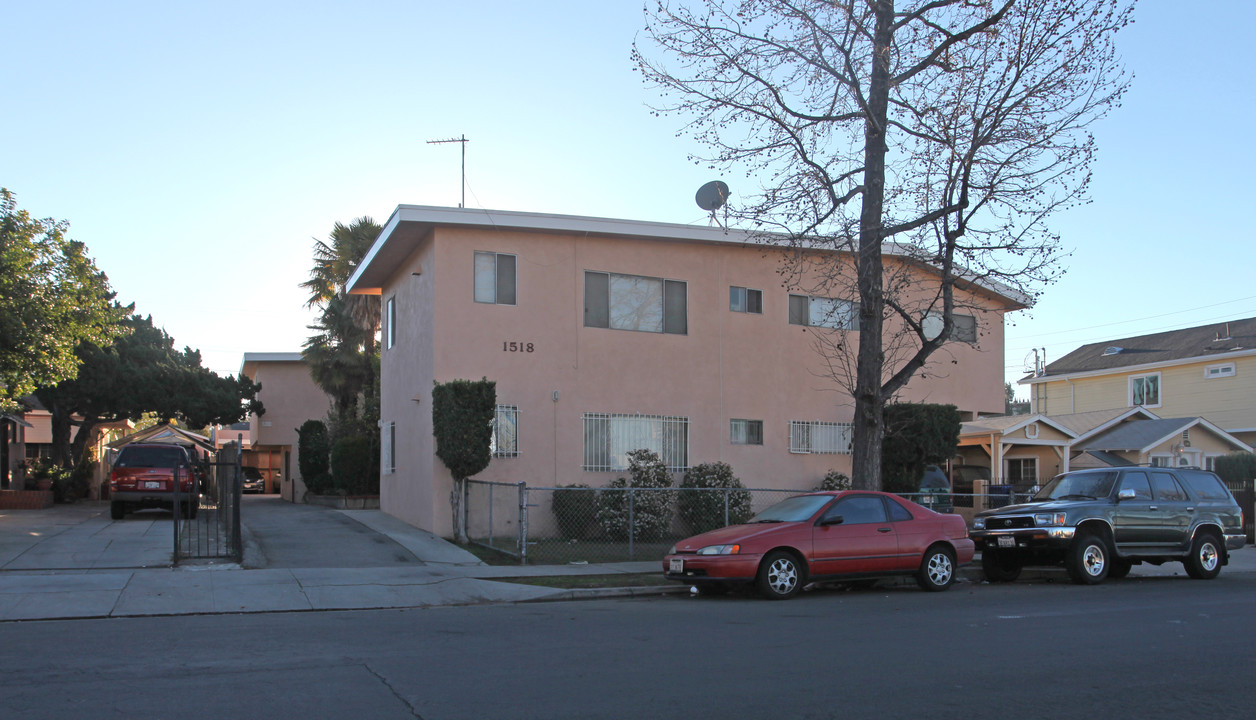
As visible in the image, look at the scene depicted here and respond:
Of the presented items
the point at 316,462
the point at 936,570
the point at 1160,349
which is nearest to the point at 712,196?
the point at 936,570

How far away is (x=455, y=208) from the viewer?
18234 millimetres

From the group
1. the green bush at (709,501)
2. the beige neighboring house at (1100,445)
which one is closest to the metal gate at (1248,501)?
the beige neighboring house at (1100,445)

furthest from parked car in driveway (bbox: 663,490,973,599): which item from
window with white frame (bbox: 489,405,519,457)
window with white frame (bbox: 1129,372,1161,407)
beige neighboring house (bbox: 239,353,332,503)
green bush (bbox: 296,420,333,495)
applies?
window with white frame (bbox: 1129,372,1161,407)

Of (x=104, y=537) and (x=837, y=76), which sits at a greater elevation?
(x=837, y=76)

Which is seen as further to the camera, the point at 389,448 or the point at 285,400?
the point at 285,400

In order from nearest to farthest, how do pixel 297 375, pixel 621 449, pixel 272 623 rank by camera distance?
pixel 272 623 < pixel 621 449 < pixel 297 375

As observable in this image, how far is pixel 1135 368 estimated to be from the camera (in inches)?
1548

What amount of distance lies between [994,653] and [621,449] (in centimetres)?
1172

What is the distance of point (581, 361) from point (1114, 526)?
9764 mm

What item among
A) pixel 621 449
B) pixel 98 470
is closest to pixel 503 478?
pixel 621 449

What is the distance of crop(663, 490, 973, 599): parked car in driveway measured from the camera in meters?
12.3

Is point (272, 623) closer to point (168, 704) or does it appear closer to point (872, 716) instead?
point (168, 704)

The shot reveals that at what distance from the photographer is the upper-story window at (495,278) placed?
18.8 meters

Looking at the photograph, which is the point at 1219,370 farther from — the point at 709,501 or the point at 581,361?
the point at 581,361
